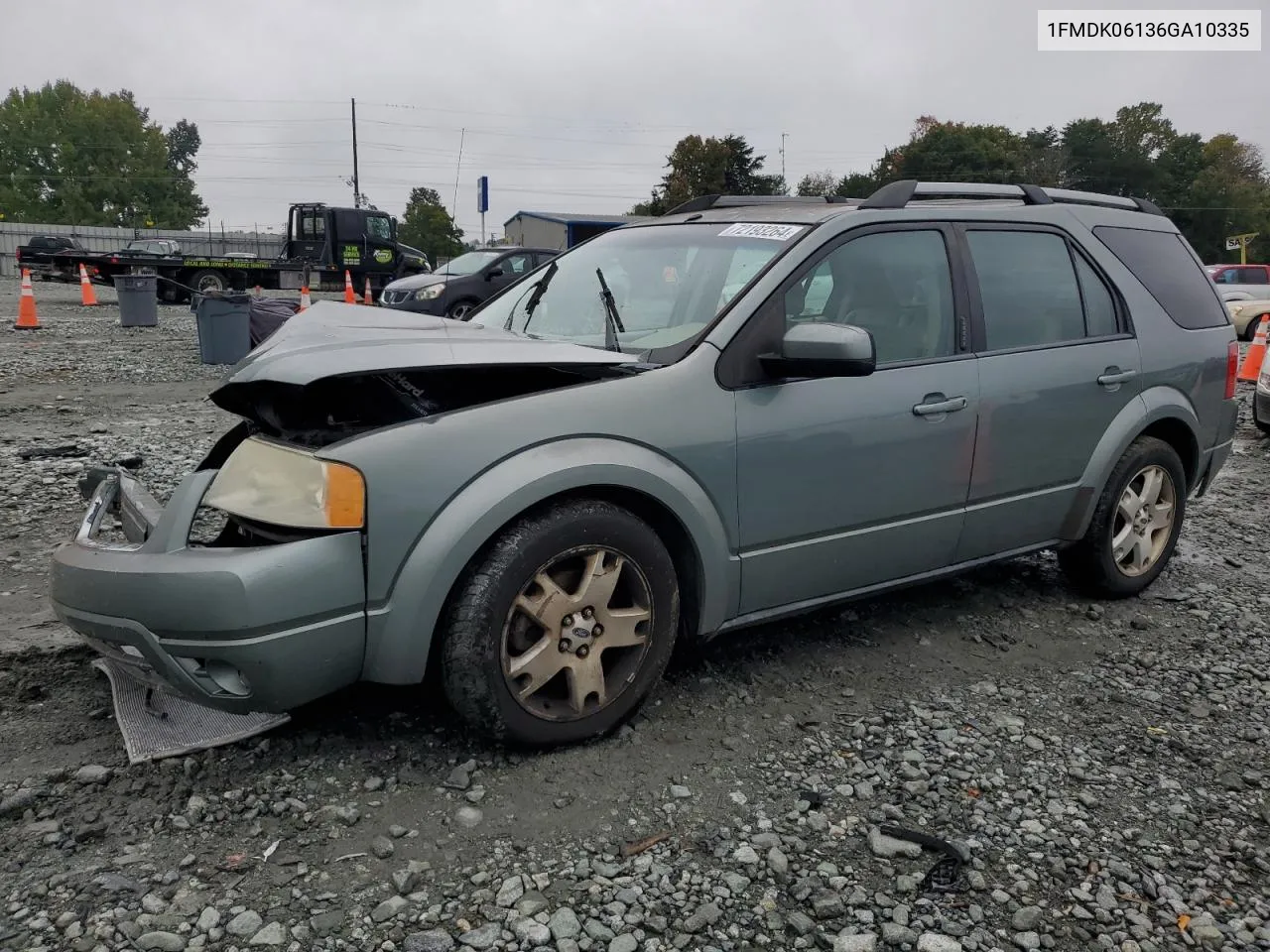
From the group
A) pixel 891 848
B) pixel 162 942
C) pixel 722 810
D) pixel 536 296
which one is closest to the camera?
pixel 162 942

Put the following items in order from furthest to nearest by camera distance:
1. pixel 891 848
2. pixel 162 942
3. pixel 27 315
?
pixel 27 315
pixel 891 848
pixel 162 942

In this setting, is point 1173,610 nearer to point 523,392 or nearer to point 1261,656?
point 1261,656

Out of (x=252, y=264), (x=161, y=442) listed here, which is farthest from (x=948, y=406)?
(x=252, y=264)

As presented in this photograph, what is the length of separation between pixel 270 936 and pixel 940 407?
8.66ft

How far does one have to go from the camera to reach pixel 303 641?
8.18 feet

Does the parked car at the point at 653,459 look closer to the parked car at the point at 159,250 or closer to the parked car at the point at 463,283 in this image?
the parked car at the point at 463,283

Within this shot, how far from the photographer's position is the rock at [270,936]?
2.13 m

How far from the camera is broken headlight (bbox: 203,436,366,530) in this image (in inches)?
98.6

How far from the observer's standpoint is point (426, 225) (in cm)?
4344

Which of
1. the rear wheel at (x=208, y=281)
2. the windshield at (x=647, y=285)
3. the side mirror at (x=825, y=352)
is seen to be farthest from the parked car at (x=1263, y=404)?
the rear wheel at (x=208, y=281)

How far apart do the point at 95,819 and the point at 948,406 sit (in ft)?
9.62

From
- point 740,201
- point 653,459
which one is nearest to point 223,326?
point 740,201

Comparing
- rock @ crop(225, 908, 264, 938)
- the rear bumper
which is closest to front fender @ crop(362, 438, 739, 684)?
rock @ crop(225, 908, 264, 938)

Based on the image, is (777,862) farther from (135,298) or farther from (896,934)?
(135,298)
